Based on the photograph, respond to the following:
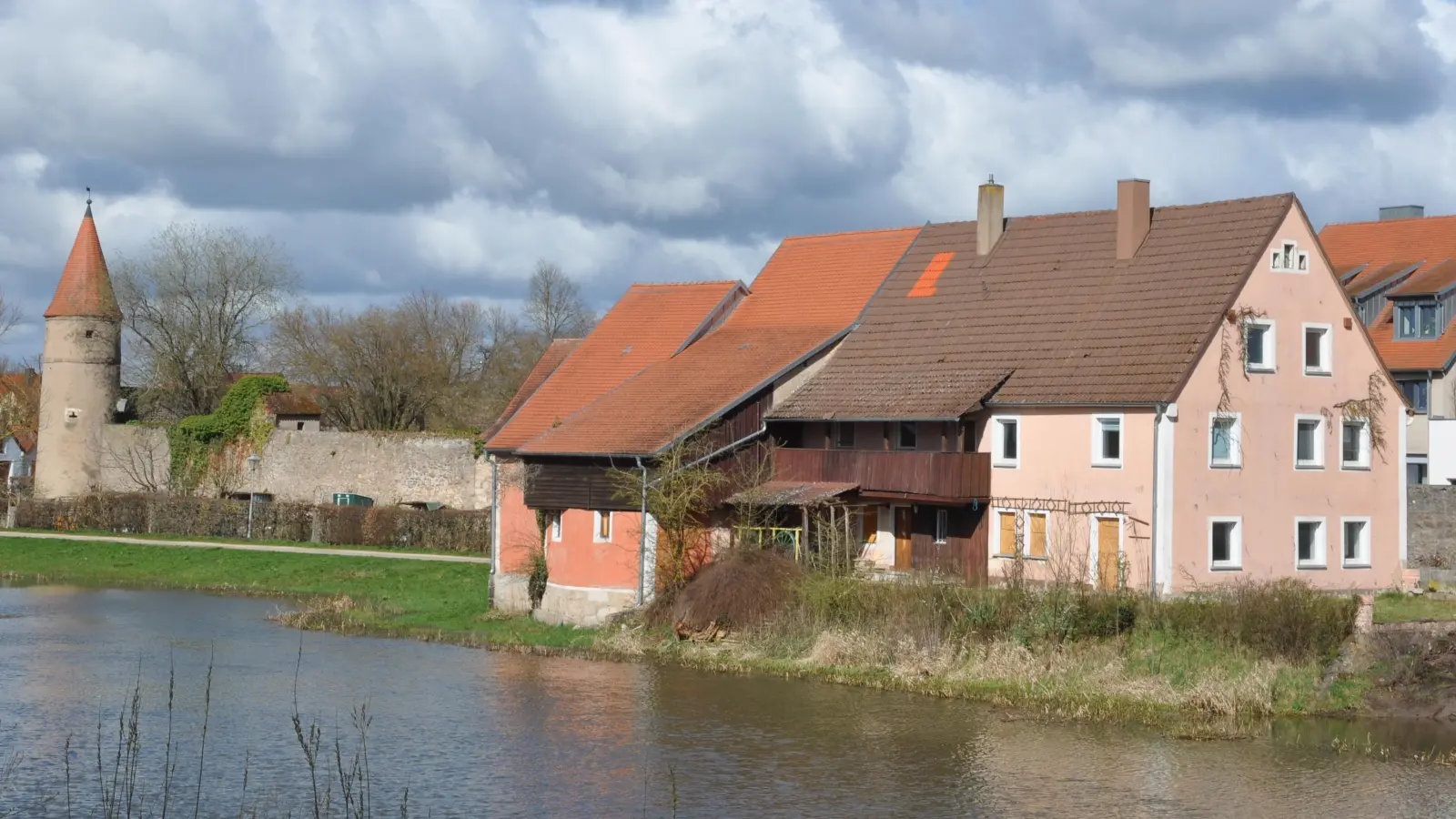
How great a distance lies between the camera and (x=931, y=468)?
113ft

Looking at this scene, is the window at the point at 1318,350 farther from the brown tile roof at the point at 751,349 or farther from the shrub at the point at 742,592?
the shrub at the point at 742,592

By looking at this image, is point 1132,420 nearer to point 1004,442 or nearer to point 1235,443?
point 1235,443

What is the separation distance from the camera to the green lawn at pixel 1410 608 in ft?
95.5

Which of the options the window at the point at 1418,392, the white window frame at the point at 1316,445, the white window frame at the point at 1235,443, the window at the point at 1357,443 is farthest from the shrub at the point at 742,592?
the window at the point at 1418,392

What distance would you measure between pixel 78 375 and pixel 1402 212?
155 feet

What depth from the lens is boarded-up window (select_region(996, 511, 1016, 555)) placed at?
3469cm

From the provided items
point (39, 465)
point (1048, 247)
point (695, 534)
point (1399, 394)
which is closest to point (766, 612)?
point (695, 534)

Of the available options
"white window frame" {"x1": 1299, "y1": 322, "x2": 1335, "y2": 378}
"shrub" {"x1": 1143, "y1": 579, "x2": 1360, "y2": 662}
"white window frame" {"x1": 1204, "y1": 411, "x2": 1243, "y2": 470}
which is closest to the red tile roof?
"white window frame" {"x1": 1299, "y1": 322, "x2": 1335, "y2": 378}

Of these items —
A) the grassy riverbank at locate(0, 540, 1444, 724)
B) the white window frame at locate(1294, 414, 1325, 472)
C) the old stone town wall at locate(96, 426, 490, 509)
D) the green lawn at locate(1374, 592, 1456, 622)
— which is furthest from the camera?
the old stone town wall at locate(96, 426, 490, 509)

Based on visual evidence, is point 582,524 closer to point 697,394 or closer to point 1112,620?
point 697,394

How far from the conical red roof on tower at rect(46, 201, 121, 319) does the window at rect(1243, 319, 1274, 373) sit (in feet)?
155

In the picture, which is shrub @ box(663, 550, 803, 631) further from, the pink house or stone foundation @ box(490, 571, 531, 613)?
stone foundation @ box(490, 571, 531, 613)

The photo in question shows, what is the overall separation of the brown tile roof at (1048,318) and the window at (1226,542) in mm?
2978

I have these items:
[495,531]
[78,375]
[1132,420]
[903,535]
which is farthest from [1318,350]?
[78,375]
